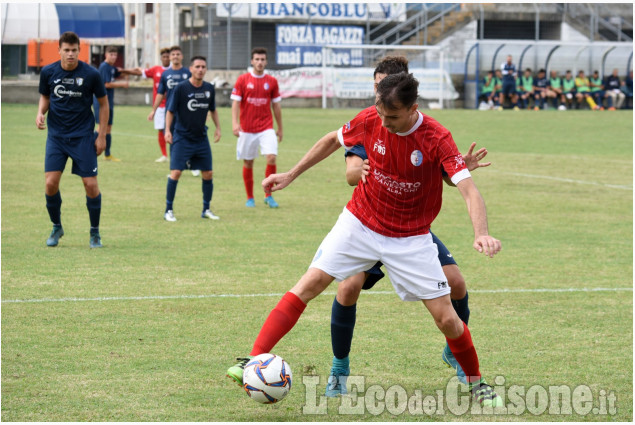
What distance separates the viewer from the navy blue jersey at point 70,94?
9836mm

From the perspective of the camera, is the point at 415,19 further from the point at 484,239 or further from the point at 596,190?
the point at 484,239

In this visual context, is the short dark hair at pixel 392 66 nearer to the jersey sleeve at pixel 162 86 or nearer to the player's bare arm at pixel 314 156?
the player's bare arm at pixel 314 156

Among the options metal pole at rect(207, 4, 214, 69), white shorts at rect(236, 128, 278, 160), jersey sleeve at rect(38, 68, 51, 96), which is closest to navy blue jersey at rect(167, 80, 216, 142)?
white shorts at rect(236, 128, 278, 160)

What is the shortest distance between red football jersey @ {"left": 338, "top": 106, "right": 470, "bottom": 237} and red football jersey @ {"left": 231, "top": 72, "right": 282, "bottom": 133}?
341 inches

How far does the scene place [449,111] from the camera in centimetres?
3762

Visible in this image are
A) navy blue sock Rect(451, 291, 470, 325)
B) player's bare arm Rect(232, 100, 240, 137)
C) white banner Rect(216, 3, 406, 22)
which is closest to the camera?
navy blue sock Rect(451, 291, 470, 325)

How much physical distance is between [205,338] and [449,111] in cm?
3208

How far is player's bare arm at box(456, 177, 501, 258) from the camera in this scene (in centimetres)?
461

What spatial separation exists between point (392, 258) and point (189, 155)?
304 inches

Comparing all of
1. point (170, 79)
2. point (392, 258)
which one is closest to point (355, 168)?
point (392, 258)

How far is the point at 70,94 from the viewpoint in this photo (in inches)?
389

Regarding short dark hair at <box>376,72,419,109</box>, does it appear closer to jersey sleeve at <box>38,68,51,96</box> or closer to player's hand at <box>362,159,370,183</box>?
player's hand at <box>362,159,370,183</box>

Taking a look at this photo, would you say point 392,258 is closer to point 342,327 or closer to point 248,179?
point 342,327

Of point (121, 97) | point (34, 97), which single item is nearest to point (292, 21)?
point (121, 97)
